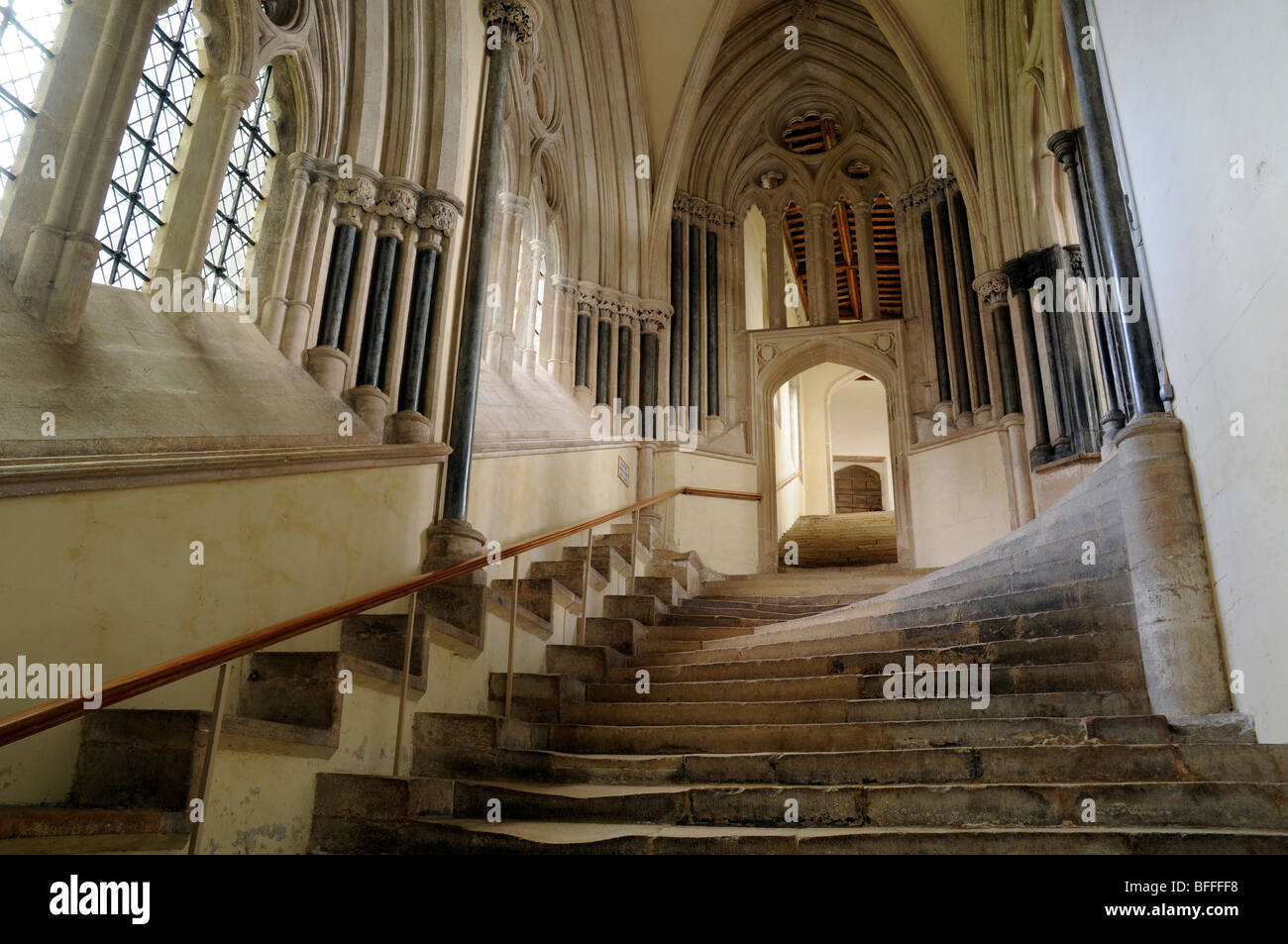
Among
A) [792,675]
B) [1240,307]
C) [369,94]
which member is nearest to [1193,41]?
[1240,307]

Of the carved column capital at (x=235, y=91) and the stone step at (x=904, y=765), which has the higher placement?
the carved column capital at (x=235, y=91)

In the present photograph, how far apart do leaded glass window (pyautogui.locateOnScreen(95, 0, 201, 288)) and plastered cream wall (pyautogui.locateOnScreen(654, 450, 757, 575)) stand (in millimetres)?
6171

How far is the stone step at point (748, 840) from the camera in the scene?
2.56 m

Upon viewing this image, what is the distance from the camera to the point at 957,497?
975 cm

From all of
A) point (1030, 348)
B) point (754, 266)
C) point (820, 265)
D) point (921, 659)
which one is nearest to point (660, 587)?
point (921, 659)

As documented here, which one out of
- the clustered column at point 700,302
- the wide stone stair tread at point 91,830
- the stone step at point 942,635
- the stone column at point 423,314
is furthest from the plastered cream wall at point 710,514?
the wide stone stair tread at point 91,830

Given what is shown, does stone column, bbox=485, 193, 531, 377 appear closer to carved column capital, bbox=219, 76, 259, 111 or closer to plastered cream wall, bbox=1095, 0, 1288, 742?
carved column capital, bbox=219, 76, 259, 111

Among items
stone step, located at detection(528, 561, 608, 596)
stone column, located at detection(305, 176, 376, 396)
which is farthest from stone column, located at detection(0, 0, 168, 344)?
stone step, located at detection(528, 561, 608, 596)

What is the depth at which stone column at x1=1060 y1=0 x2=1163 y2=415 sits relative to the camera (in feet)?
13.8

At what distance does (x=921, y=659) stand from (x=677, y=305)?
24.6ft

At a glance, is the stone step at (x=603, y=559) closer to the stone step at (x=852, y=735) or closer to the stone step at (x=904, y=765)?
the stone step at (x=852, y=735)

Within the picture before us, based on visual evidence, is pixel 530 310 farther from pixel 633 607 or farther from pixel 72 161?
pixel 72 161

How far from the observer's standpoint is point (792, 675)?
15.3ft

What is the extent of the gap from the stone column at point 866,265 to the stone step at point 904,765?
8760 millimetres
